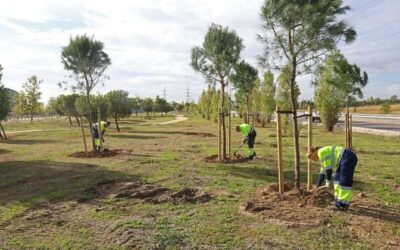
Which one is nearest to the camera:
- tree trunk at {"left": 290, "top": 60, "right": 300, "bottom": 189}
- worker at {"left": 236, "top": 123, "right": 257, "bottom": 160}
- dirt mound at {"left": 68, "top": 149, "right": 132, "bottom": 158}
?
tree trunk at {"left": 290, "top": 60, "right": 300, "bottom": 189}

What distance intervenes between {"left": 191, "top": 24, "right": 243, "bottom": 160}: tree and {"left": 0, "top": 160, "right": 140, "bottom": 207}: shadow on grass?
512 cm

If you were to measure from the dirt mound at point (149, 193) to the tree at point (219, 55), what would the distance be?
204 inches

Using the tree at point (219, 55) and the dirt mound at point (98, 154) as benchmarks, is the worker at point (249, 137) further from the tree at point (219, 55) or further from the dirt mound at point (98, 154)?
the dirt mound at point (98, 154)

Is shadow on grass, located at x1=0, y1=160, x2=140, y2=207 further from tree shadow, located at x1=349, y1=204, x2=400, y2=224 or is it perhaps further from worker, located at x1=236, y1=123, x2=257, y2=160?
tree shadow, located at x1=349, y1=204, x2=400, y2=224

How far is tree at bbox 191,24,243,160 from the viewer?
1497cm

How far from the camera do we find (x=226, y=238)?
615cm

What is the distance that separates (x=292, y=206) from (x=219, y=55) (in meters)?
8.61

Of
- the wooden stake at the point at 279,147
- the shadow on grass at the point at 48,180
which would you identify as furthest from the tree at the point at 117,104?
the wooden stake at the point at 279,147

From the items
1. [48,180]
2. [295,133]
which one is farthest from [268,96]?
[295,133]

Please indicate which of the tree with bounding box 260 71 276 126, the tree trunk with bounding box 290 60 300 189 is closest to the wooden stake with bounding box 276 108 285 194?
the tree trunk with bounding box 290 60 300 189

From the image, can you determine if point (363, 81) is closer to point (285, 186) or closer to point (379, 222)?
point (285, 186)

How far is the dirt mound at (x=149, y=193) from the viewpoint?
874 cm

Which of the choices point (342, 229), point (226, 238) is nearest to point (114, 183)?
point (226, 238)

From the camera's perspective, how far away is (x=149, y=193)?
371 inches
